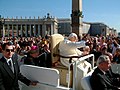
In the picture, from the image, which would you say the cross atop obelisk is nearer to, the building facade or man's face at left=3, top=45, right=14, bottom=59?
man's face at left=3, top=45, right=14, bottom=59

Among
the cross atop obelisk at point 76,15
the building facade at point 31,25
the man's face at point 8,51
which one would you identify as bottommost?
the building facade at point 31,25

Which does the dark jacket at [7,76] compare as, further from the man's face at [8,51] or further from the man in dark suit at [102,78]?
the man in dark suit at [102,78]

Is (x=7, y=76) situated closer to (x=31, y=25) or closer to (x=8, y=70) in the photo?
(x=8, y=70)

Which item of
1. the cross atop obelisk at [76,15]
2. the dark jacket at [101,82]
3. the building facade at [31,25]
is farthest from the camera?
the building facade at [31,25]

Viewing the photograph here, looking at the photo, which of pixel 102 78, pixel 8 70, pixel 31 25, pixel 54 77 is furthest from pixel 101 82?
pixel 31 25

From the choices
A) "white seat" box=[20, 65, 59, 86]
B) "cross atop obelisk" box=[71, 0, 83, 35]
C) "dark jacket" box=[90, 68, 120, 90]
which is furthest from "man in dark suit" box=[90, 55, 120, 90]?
"cross atop obelisk" box=[71, 0, 83, 35]

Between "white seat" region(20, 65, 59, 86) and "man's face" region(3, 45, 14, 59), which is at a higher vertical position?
"man's face" region(3, 45, 14, 59)

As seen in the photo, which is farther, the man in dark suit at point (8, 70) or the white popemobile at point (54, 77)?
the white popemobile at point (54, 77)

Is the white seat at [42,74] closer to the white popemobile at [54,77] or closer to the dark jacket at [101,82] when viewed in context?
the white popemobile at [54,77]

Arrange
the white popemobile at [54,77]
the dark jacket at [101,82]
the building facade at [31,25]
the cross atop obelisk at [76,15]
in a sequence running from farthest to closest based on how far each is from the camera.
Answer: the building facade at [31,25], the cross atop obelisk at [76,15], the white popemobile at [54,77], the dark jacket at [101,82]

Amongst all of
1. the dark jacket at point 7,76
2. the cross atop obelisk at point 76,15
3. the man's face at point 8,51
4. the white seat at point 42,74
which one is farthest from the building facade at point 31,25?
the man's face at point 8,51

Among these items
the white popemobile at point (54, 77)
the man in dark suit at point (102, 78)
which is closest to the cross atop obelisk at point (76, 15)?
the white popemobile at point (54, 77)

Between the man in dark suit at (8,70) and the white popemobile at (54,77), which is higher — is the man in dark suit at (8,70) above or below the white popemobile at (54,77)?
above

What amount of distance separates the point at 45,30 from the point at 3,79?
11146 cm
